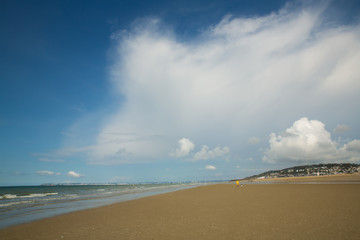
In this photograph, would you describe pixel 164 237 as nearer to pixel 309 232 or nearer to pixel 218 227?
pixel 218 227

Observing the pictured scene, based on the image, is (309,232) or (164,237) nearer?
(309,232)

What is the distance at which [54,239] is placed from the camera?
398 inches

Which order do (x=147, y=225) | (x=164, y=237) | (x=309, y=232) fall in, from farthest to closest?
(x=147, y=225) → (x=164, y=237) → (x=309, y=232)

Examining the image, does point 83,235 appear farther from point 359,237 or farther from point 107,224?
point 359,237

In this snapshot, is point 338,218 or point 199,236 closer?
point 199,236

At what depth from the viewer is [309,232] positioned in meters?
8.65

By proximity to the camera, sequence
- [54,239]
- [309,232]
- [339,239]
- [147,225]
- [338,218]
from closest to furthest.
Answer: [339,239], [309,232], [54,239], [338,218], [147,225]

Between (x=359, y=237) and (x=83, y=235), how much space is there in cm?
1266

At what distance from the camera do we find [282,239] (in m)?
7.96

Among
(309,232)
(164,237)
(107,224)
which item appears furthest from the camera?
(107,224)

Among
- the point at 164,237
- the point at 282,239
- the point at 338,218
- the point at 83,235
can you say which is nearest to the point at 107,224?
the point at 83,235

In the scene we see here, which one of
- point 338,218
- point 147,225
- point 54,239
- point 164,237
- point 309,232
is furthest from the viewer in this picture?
point 147,225

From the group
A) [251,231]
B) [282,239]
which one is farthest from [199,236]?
[282,239]

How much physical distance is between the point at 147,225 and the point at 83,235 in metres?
3.52
